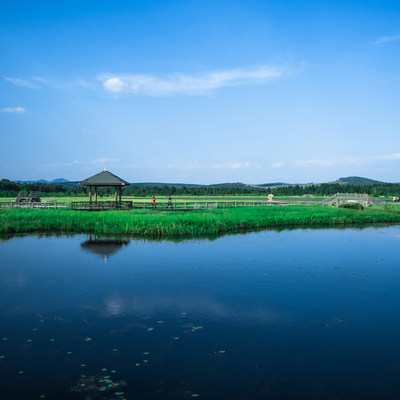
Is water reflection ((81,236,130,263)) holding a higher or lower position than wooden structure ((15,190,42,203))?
lower

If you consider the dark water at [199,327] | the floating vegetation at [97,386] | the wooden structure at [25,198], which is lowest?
the floating vegetation at [97,386]

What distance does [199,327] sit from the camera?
1013cm

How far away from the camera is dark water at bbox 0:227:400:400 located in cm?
731

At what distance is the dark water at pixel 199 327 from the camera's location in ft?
24.0

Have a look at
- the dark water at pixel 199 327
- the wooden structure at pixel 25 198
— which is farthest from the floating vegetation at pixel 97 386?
the wooden structure at pixel 25 198

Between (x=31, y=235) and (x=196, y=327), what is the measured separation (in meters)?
22.2

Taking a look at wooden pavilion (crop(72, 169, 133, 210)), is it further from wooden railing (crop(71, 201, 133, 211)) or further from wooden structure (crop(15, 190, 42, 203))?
wooden structure (crop(15, 190, 42, 203))

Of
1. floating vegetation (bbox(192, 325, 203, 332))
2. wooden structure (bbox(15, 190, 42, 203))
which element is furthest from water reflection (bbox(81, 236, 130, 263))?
wooden structure (bbox(15, 190, 42, 203))

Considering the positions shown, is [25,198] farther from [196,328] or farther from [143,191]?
[143,191]

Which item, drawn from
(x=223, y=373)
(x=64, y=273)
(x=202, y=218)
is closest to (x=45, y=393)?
(x=223, y=373)

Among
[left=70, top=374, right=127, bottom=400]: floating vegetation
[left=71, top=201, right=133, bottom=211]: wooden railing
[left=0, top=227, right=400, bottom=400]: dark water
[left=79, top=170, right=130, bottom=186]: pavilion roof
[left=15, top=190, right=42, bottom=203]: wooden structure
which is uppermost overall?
[left=79, top=170, right=130, bottom=186]: pavilion roof

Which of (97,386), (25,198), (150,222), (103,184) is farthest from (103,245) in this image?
(25,198)

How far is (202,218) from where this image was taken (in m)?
32.1

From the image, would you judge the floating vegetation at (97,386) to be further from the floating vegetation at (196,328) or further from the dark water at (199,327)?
the floating vegetation at (196,328)
